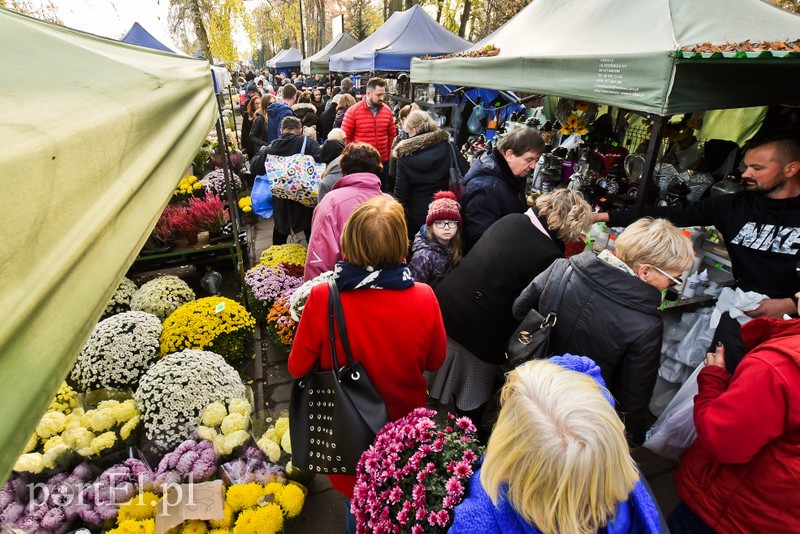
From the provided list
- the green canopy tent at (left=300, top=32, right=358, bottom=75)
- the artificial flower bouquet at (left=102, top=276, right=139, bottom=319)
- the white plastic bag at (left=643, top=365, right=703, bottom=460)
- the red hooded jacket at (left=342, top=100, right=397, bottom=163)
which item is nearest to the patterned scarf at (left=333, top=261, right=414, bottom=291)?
the white plastic bag at (left=643, top=365, right=703, bottom=460)

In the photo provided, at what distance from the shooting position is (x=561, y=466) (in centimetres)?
91

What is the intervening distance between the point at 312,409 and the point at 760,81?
10.1ft

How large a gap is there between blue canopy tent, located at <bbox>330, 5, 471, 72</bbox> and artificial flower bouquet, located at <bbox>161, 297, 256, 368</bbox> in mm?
6869

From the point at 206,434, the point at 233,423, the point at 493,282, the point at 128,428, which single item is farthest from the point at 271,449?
the point at 493,282

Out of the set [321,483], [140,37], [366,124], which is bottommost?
[321,483]

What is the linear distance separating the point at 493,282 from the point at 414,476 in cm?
112

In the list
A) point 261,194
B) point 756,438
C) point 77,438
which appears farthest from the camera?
point 261,194

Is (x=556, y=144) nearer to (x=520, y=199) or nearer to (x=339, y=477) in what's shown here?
(x=520, y=199)

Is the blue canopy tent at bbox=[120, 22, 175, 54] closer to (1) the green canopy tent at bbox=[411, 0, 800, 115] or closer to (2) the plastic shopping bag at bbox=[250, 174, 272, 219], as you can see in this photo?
(2) the plastic shopping bag at bbox=[250, 174, 272, 219]

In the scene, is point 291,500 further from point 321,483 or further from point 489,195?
point 489,195

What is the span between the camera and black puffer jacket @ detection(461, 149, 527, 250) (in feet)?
9.21

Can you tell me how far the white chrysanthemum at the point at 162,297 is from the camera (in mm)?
3668

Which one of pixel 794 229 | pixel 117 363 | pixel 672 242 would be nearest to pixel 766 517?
pixel 672 242

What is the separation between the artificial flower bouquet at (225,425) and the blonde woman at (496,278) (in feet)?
4.13
